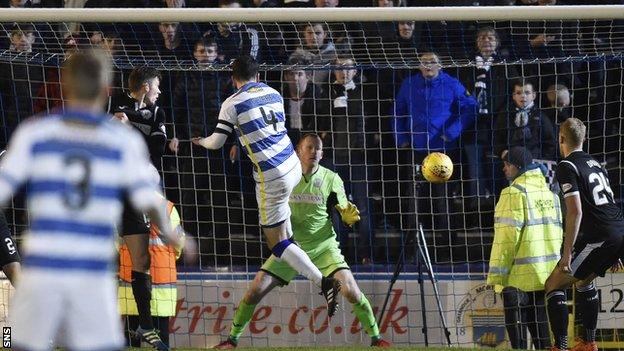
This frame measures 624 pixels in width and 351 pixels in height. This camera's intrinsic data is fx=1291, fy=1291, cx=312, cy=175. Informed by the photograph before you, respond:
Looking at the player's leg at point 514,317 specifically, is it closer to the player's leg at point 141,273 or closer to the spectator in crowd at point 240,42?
the spectator in crowd at point 240,42

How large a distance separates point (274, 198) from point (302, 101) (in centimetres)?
270

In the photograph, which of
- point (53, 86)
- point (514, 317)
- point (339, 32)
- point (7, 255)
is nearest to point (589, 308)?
point (514, 317)

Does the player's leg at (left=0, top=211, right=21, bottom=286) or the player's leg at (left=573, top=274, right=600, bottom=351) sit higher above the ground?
the player's leg at (left=0, top=211, right=21, bottom=286)

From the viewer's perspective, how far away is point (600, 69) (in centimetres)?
1163

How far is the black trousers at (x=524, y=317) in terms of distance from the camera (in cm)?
1138

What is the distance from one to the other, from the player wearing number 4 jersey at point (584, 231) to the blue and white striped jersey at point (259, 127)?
2096 mm

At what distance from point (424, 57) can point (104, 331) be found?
6.86 m

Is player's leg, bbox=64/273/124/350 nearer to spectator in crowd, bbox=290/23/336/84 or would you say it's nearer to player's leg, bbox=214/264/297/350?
player's leg, bbox=214/264/297/350

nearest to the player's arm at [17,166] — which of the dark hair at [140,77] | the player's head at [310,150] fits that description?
the dark hair at [140,77]

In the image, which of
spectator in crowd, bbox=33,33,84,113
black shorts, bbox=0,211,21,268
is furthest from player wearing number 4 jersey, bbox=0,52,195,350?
spectator in crowd, bbox=33,33,84,113

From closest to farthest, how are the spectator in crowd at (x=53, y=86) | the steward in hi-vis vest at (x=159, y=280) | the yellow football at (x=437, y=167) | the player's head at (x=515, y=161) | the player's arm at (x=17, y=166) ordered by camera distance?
the player's arm at (x=17, y=166)
the steward in hi-vis vest at (x=159, y=280)
the yellow football at (x=437, y=167)
the player's head at (x=515, y=161)
the spectator in crowd at (x=53, y=86)

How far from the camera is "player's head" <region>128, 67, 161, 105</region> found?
9.39m

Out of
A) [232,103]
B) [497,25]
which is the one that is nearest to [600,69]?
[497,25]

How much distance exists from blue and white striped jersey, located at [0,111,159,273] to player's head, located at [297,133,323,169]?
5.82 meters
